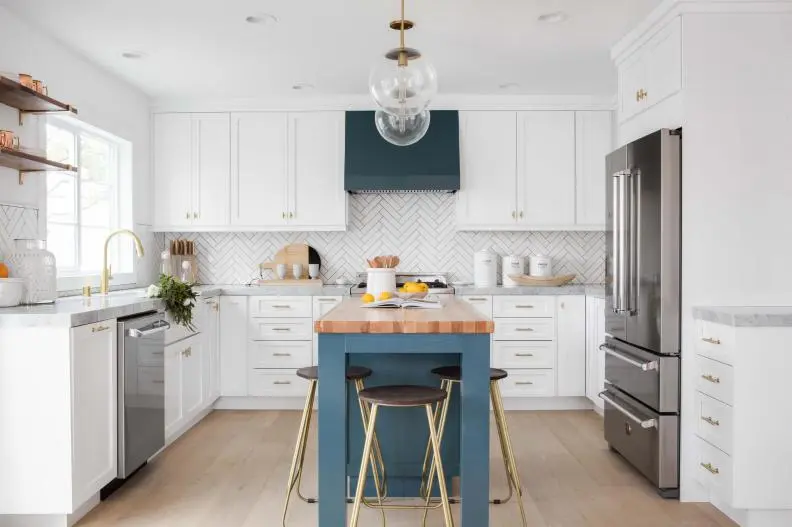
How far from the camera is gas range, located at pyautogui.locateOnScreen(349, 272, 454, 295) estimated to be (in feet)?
16.2

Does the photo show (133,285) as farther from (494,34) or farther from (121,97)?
(494,34)

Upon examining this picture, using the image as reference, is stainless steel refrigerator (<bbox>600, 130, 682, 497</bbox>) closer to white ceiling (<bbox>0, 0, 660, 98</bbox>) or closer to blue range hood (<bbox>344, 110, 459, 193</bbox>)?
white ceiling (<bbox>0, 0, 660, 98</bbox>)

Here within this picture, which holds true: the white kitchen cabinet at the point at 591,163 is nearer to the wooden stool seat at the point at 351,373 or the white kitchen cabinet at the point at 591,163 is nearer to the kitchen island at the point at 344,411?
the wooden stool seat at the point at 351,373

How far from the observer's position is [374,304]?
9.30 feet

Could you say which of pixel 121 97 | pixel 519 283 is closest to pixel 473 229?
pixel 519 283

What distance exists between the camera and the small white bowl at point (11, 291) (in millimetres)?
2938

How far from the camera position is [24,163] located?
3377mm

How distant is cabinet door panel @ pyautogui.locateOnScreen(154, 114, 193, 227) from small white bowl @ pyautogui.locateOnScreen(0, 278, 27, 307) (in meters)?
2.32

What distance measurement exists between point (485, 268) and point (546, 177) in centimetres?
93

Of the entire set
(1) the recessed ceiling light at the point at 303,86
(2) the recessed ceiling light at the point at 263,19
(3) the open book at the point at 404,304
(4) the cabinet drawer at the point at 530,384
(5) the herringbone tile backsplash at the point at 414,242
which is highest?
(1) the recessed ceiling light at the point at 303,86

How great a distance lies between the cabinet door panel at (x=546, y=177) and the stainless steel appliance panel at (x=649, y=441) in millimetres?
1975

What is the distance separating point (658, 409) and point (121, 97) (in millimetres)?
4269

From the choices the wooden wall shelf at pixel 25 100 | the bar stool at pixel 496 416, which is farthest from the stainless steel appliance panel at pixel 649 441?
the wooden wall shelf at pixel 25 100

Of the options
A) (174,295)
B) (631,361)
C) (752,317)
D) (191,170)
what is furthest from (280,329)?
(752,317)
